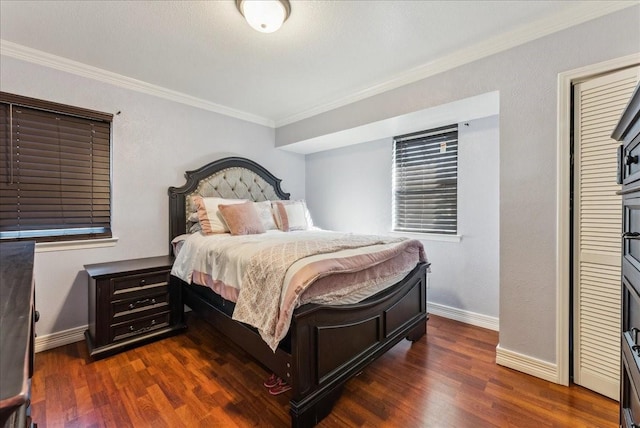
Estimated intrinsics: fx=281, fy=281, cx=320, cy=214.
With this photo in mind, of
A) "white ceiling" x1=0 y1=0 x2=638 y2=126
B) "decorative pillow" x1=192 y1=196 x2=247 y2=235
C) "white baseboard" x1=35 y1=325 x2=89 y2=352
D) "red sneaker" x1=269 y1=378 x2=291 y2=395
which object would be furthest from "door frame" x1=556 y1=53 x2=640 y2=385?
"white baseboard" x1=35 y1=325 x2=89 y2=352

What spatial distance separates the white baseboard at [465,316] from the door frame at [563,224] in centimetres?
77

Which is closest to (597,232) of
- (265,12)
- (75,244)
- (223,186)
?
(265,12)

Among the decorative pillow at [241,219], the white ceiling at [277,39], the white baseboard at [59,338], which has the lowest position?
the white baseboard at [59,338]

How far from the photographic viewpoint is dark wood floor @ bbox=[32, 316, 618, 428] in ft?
5.12

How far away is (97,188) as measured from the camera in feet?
8.46

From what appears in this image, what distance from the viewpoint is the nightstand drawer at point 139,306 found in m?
2.28

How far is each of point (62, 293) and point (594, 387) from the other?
401 cm

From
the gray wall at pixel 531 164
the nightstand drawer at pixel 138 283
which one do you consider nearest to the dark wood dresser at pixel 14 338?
the nightstand drawer at pixel 138 283

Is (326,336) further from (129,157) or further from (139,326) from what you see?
(129,157)

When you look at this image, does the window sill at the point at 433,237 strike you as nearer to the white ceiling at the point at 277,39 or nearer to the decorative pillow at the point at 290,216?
the decorative pillow at the point at 290,216

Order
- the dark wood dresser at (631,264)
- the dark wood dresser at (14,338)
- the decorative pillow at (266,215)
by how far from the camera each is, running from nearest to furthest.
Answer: the dark wood dresser at (14,338), the dark wood dresser at (631,264), the decorative pillow at (266,215)

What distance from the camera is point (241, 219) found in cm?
277

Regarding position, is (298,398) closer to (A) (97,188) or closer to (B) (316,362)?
(B) (316,362)

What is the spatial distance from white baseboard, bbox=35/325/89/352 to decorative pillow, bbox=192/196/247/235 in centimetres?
136
